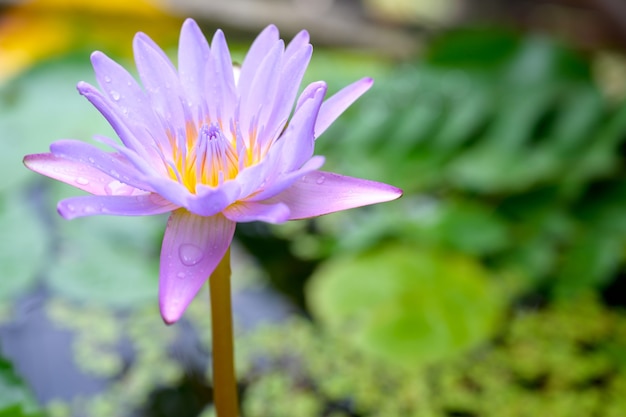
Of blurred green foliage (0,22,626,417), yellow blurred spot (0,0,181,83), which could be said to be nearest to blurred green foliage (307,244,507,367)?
blurred green foliage (0,22,626,417)

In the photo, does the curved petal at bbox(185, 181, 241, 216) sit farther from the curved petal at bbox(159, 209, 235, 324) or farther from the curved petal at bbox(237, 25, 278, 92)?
the curved petal at bbox(237, 25, 278, 92)

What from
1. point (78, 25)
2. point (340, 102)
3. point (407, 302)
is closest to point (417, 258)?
point (407, 302)

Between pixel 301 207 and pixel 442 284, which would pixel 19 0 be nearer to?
pixel 442 284

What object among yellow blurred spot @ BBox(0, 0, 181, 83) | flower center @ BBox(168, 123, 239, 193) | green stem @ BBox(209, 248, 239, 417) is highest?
flower center @ BBox(168, 123, 239, 193)

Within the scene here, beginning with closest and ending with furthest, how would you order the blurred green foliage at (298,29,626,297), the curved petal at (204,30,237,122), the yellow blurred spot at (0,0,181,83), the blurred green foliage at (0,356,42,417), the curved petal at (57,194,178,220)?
the curved petal at (57,194,178,220) → the curved petal at (204,30,237,122) → the blurred green foliage at (0,356,42,417) → the blurred green foliage at (298,29,626,297) → the yellow blurred spot at (0,0,181,83)

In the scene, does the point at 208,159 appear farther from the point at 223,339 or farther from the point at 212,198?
the point at 223,339

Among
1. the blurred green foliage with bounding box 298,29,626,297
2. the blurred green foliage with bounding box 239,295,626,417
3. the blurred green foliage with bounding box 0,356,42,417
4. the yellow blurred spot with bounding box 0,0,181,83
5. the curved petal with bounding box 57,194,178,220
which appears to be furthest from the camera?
the yellow blurred spot with bounding box 0,0,181,83

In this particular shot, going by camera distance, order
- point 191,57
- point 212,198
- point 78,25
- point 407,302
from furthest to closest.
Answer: point 78,25
point 407,302
point 191,57
point 212,198

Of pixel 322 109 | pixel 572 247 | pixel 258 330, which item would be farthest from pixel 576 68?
pixel 322 109

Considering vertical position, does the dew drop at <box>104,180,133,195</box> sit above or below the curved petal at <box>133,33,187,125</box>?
below
